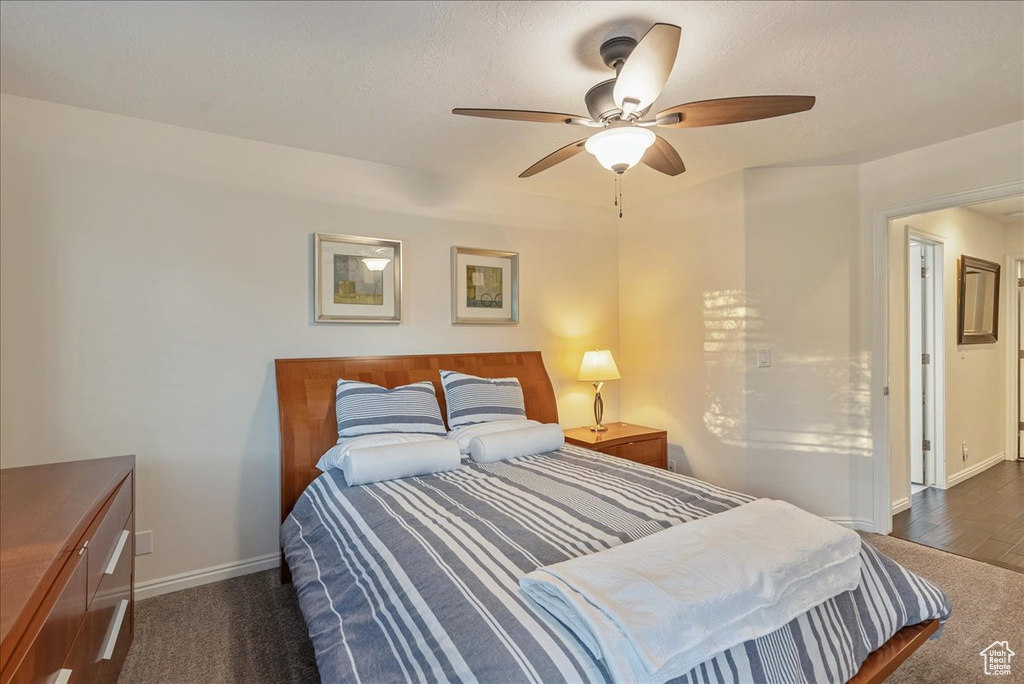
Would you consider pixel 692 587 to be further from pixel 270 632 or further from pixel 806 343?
pixel 806 343

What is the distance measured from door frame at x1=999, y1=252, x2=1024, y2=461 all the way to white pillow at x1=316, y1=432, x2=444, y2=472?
18.0 feet

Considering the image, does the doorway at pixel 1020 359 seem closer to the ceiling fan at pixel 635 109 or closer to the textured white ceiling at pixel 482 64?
the textured white ceiling at pixel 482 64

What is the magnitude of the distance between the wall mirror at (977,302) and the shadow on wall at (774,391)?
187 centimetres

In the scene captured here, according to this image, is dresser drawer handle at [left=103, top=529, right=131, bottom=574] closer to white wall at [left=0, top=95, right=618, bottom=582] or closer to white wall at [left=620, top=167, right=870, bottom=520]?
white wall at [left=0, top=95, right=618, bottom=582]

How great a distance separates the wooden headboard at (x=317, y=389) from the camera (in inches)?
102

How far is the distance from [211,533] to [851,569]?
2821 millimetres

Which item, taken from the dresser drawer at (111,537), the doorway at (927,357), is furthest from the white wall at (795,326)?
the dresser drawer at (111,537)

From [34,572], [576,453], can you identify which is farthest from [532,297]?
[34,572]

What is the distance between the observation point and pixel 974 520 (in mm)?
3225

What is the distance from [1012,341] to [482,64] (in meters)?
5.63

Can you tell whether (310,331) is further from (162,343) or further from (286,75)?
(286,75)

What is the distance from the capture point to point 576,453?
2736 mm

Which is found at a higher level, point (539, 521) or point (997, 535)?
point (539, 521)

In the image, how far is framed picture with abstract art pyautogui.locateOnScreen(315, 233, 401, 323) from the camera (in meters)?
2.84
